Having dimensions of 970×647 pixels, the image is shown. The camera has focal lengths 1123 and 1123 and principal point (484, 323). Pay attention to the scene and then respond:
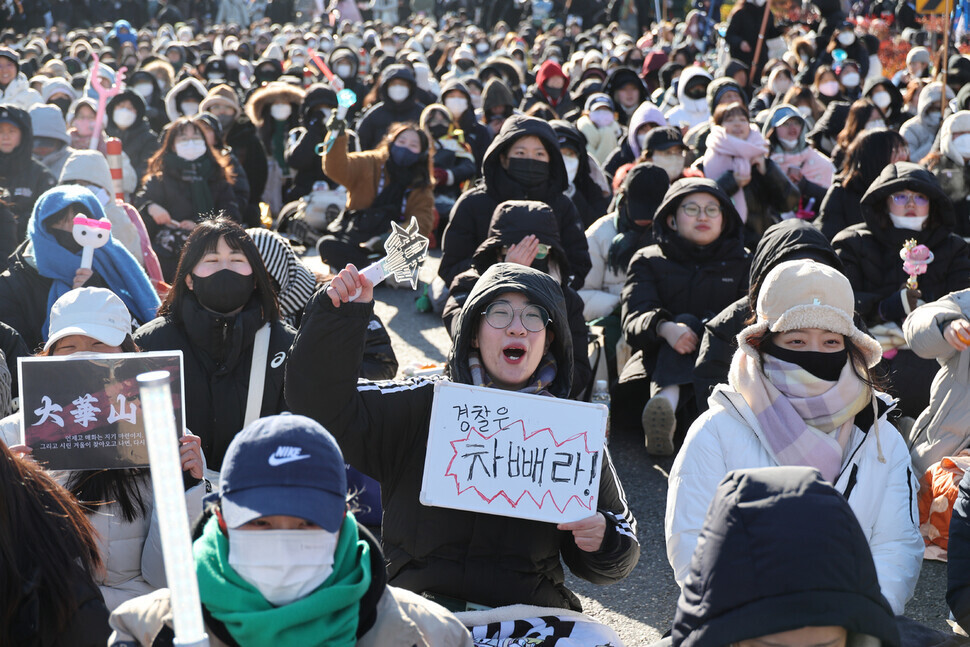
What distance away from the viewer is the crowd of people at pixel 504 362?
7.48 feet

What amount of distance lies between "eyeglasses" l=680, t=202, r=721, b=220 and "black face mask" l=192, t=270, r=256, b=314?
2.76 m

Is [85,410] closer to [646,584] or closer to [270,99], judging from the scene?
[646,584]

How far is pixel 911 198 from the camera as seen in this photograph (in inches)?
239

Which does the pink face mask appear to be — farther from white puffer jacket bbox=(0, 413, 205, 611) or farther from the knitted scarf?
white puffer jacket bbox=(0, 413, 205, 611)

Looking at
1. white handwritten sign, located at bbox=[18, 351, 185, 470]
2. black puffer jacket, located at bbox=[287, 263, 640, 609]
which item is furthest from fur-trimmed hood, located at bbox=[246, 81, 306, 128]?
black puffer jacket, located at bbox=[287, 263, 640, 609]

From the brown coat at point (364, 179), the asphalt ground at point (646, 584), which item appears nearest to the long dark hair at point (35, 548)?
the asphalt ground at point (646, 584)

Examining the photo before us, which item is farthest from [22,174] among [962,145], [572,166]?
[962,145]

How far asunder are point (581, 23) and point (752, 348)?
2655 centimetres

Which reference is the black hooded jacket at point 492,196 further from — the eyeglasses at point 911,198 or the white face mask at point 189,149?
the white face mask at point 189,149

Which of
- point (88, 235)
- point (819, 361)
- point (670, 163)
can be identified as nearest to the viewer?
point (819, 361)

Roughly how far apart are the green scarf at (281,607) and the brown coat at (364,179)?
7.31 m

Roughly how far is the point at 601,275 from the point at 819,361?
397cm

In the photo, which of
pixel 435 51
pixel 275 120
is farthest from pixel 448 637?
pixel 435 51

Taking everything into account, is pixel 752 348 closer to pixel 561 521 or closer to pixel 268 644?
pixel 561 521
